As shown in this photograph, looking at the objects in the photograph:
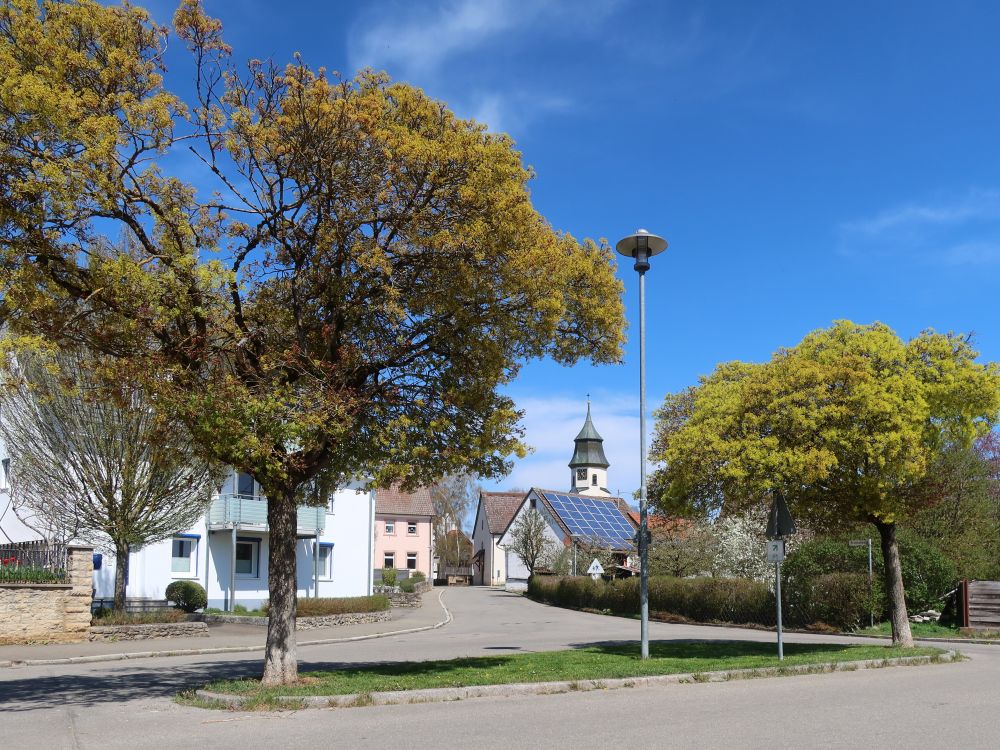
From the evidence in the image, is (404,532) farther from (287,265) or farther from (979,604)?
(287,265)

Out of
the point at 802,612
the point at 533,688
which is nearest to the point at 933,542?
the point at 802,612

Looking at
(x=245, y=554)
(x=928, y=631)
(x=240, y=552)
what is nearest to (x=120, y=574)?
(x=240, y=552)

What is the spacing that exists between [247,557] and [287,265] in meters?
24.9

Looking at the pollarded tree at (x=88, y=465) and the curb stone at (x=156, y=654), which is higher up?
the pollarded tree at (x=88, y=465)

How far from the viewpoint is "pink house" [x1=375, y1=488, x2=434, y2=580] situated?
68.2 m

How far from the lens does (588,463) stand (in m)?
96.5

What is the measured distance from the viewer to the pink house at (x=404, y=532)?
68188mm

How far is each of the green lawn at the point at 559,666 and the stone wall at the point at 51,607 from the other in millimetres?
10478

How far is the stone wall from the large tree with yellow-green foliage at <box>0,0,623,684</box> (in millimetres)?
12383

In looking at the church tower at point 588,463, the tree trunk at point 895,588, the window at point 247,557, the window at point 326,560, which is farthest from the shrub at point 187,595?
the church tower at point 588,463

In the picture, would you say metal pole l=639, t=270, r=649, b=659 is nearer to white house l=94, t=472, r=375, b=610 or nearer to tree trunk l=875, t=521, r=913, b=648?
tree trunk l=875, t=521, r=913, b=648

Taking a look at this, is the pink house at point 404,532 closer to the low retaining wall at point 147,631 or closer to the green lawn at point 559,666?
the low retaining wall at point 147,631

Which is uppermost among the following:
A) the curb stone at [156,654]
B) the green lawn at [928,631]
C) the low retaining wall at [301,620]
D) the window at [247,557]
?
the window at [247,557]

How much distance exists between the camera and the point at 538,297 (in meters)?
12.2
